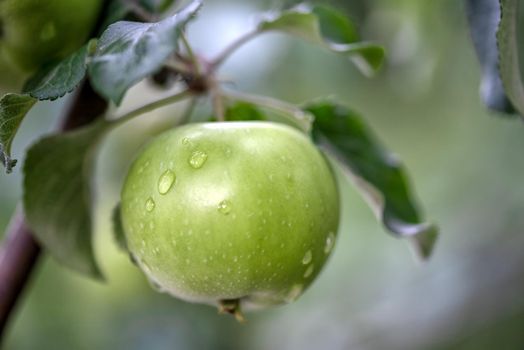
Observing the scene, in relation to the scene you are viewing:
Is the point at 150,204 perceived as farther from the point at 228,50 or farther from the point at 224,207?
the point at 228,50

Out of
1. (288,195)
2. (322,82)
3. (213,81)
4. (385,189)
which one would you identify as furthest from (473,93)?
(288,195)

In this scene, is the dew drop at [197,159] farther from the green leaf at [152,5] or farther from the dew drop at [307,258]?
the green leaf at [152,5]

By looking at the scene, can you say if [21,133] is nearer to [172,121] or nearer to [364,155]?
[172,121]

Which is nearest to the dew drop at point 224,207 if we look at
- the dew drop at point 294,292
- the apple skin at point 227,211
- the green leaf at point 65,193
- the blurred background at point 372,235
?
the apple skin at point 227,211

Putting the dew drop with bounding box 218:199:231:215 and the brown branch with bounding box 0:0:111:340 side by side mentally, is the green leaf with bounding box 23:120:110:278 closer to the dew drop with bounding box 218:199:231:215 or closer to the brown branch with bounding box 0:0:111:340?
the brown branch with bounding box 0:0:111:340

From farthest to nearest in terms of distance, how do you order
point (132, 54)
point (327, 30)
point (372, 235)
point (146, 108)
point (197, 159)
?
point (372, 235) → point (327, 30) → point (146, 108) → point (197, 159) → point (132, 54)

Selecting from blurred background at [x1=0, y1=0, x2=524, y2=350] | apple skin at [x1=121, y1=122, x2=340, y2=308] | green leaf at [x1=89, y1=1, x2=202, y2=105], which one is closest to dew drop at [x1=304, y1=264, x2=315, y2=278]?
apple skin at [x1=121, y1=122, x2=340, y2=308]

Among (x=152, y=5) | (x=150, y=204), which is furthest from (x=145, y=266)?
(x=152, y=5)
